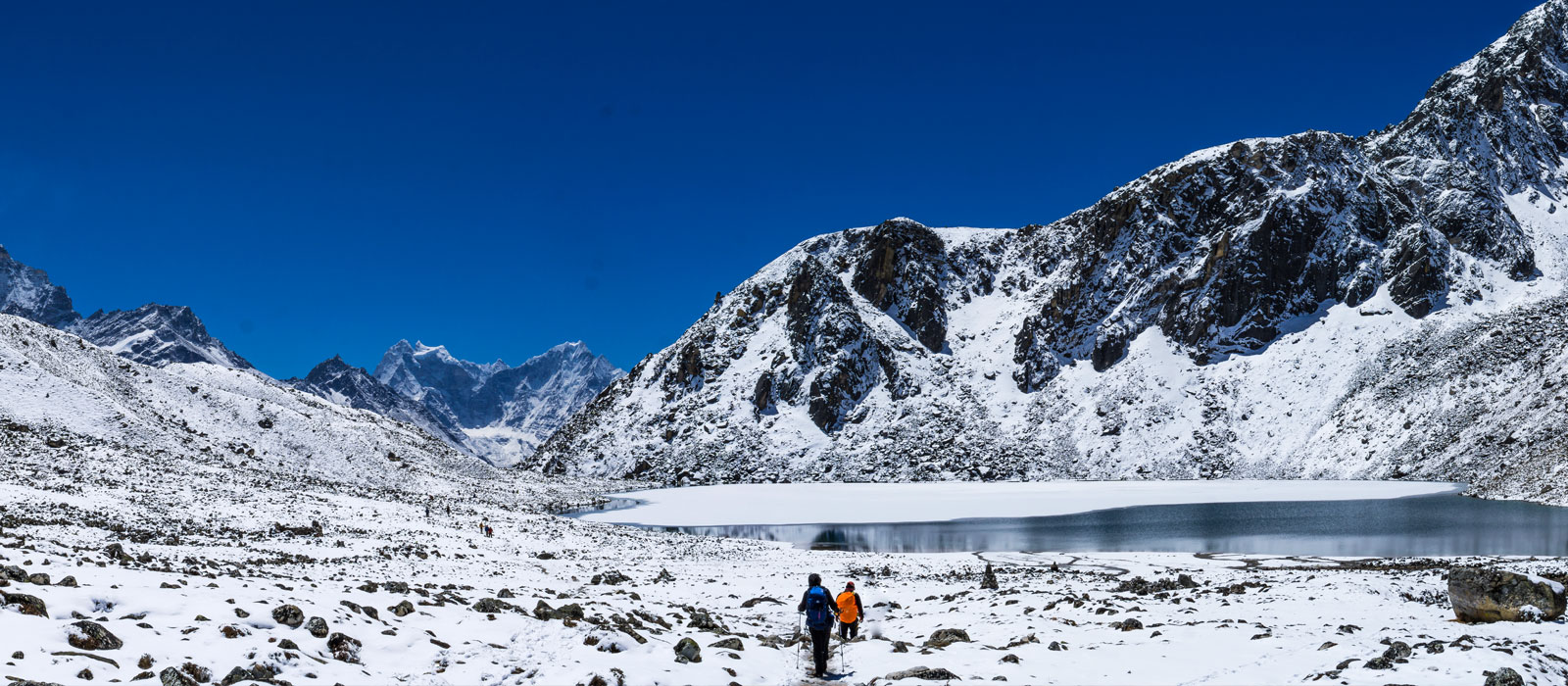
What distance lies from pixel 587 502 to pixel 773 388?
71093mm

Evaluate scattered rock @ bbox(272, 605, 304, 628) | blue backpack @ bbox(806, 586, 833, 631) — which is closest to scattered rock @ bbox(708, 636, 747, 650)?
blue backpack @ bbox(806, 586, 833, 631)

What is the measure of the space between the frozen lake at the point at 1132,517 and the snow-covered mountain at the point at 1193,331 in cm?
2004

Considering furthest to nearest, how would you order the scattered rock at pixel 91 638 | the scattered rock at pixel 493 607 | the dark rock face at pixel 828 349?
the dark rock face at pixel 828 349 → the scattered rock at pixel 493 607 → the scattered rock at pixel 91 638

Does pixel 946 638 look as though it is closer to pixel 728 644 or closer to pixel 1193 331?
pixel 728 644

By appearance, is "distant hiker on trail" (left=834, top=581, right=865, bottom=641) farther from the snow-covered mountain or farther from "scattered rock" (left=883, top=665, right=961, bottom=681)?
the snow-covered mountain

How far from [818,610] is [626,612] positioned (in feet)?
26.1

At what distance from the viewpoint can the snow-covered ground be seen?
279 ft

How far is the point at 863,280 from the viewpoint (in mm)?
191625

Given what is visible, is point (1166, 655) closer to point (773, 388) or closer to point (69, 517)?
point (69, 517)

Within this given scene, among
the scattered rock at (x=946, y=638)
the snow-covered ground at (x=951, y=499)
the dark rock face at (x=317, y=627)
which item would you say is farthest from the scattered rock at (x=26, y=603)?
the snow-covered ground at (x=951, y=499)

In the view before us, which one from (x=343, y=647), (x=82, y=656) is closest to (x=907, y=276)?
(x=343, y=647)

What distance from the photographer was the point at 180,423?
84.1 meters

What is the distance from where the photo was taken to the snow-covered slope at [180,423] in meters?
67.6

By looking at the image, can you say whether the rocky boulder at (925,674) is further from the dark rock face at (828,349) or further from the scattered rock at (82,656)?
the dark rock face at (828,349)
